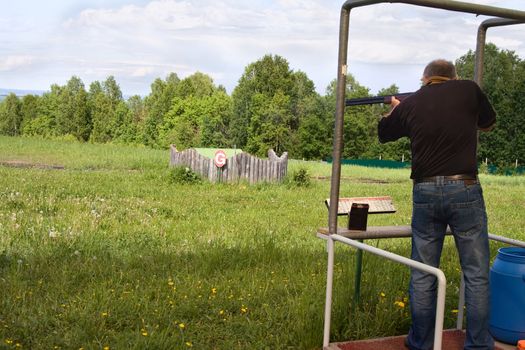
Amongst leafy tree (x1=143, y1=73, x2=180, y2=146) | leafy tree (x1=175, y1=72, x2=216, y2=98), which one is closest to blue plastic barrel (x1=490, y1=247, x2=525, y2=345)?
leafy tree (x1=143, y1=73, x2=180, y2=146)

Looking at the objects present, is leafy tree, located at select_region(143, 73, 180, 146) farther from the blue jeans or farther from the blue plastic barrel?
the blue jeans

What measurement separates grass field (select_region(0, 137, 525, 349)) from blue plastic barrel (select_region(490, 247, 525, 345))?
759mm

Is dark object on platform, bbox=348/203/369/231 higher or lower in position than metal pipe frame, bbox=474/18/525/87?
lower

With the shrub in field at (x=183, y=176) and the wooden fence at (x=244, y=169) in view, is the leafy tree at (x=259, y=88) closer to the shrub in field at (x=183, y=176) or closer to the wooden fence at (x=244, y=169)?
the wooden fence at (x=244, y=169)

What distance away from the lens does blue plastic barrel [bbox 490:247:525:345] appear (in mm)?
4250

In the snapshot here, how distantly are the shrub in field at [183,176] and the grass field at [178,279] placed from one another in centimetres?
556

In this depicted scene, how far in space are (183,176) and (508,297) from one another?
44.4 ft

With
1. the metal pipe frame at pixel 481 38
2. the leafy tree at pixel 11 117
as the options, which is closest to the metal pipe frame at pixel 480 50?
the metal pipe frame at pixel 481 38

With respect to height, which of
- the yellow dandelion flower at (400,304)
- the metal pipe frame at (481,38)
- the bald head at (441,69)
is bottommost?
the yellow dandelion flower at (400,304)

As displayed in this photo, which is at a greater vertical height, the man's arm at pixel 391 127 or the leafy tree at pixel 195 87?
the leafy tree at pixel 195 87

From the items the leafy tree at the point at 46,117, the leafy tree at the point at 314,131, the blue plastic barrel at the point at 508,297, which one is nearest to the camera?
the blue plastic barrel at the point at 508,297

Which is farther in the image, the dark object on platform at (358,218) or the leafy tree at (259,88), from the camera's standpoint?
the leafy tree at (259,88)

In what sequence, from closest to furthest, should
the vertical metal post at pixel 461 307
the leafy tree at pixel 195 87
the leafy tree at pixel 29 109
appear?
the vertical metal post at pixel 461 307
the leafy tree at pixel 195 87
the leafy tree at pixel 29 109

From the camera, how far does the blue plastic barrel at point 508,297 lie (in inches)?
167
